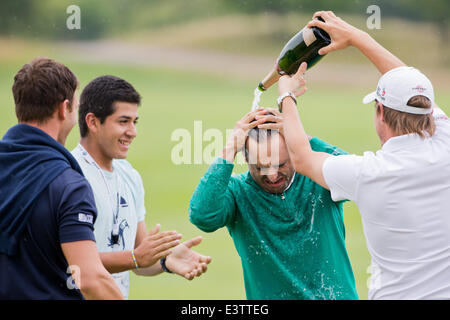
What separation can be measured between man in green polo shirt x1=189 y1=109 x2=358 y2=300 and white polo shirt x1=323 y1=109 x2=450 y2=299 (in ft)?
1.78

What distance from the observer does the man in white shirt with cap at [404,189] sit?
3.55 meters

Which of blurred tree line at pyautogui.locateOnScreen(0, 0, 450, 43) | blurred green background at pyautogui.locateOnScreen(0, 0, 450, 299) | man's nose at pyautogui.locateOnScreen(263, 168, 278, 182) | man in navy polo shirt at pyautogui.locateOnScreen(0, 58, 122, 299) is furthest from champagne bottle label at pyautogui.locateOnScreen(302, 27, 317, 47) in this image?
blurred tree line at pyautogui.locateOnScreen(0, 0, 450, 43)

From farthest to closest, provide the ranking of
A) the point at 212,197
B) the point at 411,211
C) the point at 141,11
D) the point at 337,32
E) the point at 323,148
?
the point at 141,11
the point at 323,148
the point at 337,32
the point at 212,197
the point at 411,211

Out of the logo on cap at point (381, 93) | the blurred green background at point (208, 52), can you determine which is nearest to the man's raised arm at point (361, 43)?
the logo on cap at point (381, 93)

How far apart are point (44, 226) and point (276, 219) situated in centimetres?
149

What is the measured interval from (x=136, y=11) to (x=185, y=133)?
35.0 metres

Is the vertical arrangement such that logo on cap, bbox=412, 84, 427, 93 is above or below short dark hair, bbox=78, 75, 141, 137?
below

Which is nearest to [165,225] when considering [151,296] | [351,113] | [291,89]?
[151,296]

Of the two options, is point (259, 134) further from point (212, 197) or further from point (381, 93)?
point (381, 93)

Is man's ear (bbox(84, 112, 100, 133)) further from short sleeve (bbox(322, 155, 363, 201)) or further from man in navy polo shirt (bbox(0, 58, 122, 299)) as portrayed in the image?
short sleeve (bbox(322, 155, 363, 201))

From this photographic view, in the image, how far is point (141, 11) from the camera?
6900 cm

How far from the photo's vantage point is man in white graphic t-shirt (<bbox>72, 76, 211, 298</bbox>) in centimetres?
469

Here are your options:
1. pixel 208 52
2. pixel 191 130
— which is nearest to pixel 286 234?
pixel 191 130

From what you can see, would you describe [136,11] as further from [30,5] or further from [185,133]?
[185,133]
